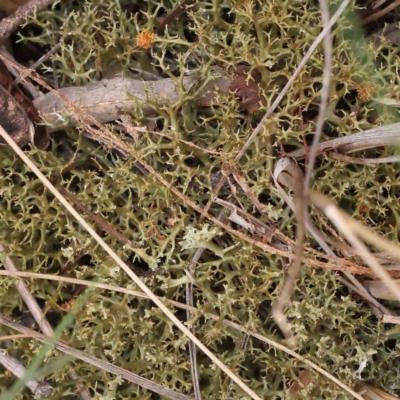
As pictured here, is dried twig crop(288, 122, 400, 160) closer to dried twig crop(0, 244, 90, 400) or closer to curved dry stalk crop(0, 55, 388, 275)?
curved dry stalk crop(0, 55, 388, 275)

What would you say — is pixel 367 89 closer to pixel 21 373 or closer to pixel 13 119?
pixel 13 119

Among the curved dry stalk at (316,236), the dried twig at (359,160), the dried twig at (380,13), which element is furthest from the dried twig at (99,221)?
the dried twig at (380,13)

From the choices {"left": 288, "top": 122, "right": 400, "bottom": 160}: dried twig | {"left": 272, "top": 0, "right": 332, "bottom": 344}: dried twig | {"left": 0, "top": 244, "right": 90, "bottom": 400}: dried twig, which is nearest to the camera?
{"left": 272, "top": 0, "right": 332, "bottom": 344}: dried twig

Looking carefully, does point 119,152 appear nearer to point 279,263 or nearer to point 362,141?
point 279,263

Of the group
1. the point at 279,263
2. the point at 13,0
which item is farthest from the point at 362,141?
the point at 13,0

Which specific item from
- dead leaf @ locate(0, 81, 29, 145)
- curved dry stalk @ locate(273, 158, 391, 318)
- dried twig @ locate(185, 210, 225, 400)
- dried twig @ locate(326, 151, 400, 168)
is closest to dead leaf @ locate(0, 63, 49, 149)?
dead leaf @ locate(0, 81, 29, 145)

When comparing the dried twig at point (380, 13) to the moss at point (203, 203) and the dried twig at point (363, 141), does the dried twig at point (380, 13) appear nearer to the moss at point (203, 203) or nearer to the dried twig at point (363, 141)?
the moss at point (203, 203)
